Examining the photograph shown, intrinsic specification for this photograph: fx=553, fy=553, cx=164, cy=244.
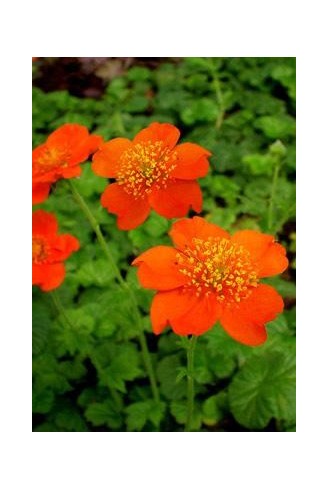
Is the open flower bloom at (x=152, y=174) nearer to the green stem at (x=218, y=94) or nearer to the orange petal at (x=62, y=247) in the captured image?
the orange petal at (x=62, y=247)

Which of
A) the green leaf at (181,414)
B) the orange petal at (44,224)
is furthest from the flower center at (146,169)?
the green leaf at (181,414)

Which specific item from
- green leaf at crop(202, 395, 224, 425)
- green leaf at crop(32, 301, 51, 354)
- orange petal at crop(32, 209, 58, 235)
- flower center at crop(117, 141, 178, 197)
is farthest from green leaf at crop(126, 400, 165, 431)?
flower center at crop(117, 141, 178, 197)

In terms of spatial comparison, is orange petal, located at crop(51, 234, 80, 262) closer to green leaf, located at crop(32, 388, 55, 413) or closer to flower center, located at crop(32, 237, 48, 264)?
flower center, located at crop(32, 237, 48, 264)

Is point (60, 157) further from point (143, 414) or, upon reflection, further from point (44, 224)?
point (143, 414)

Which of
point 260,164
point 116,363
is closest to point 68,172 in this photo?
point 116,363
